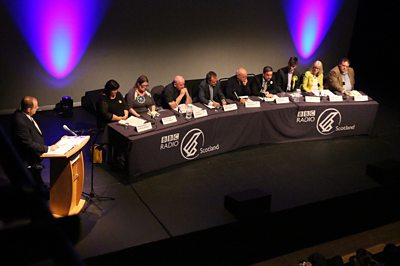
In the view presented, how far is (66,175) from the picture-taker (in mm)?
4098

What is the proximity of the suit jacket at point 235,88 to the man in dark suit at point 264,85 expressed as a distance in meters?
0.12

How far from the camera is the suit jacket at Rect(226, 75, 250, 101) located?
650cm

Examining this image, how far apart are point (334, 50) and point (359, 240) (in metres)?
6.20

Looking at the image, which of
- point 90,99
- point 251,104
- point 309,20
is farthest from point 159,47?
point 309,20

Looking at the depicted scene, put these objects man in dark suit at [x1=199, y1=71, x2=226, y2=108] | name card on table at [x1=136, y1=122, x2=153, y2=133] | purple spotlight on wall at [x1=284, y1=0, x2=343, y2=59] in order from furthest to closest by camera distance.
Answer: purple spotlight on wall at [x1=284, y1=0, x2=343, y2=59], man in dark suit at [x1=199, y1=71, x2=226, y2=108], name card on table at [x1=136, y1=122, x2=153, y2=133]

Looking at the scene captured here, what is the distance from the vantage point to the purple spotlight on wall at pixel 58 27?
6762mm

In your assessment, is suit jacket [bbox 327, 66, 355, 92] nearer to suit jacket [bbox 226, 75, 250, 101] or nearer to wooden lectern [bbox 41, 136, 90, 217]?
suit jacket [bbox 226, 75, 250, 101]

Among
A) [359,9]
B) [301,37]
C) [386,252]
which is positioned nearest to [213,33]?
[301,37]

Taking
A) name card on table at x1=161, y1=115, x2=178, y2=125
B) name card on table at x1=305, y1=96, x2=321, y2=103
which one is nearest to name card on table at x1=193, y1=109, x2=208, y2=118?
name card on table at x1=161, y1=115, x2=178, y2=125

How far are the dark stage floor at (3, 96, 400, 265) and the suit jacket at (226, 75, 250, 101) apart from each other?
0.86m

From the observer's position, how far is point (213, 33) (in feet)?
27.6

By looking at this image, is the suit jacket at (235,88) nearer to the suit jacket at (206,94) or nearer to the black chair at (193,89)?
the suit jacket at (206,94)

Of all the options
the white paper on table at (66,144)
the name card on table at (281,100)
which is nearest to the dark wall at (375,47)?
the name card on table at (281,100)

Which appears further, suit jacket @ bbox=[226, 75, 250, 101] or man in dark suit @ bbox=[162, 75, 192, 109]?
suit jacket @ bbox=[226, 75, 250, 101]
